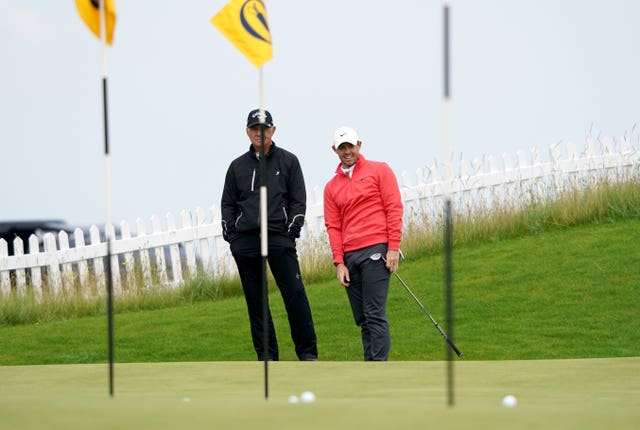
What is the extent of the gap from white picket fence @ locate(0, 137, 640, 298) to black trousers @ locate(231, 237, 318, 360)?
551 centimetres

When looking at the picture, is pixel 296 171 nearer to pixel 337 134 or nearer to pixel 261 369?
pixel 337 134

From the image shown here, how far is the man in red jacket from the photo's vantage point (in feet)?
23.2

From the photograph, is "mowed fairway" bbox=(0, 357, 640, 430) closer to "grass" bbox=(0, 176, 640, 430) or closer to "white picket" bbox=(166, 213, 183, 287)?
"grass" bbox=(0, 176, 640, 430)

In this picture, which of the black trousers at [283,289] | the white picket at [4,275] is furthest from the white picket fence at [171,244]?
the black trousers at [283,289]

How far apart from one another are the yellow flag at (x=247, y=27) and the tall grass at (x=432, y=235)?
8.40m

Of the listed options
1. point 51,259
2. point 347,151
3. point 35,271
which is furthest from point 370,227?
point 35,271

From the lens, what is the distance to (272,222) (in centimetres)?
758

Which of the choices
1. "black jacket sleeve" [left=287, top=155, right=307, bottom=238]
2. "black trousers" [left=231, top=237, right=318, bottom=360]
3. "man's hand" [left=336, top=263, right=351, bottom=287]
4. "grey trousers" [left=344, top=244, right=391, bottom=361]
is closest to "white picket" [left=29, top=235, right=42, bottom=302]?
"black trousers" [left=231, top=237, right=318, bottom=360]

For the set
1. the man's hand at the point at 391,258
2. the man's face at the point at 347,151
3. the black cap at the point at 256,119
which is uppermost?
the black cap at the point at 256,119

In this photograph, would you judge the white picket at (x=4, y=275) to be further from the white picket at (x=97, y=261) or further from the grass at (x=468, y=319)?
the grass at (x=468, y=319)

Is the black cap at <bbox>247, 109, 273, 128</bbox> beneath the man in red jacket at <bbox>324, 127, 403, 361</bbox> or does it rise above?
above

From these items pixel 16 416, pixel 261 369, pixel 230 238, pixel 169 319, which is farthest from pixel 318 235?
pixel 16 416

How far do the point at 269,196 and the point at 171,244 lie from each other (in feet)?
23.0

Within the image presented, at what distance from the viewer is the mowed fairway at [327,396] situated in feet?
9.29
